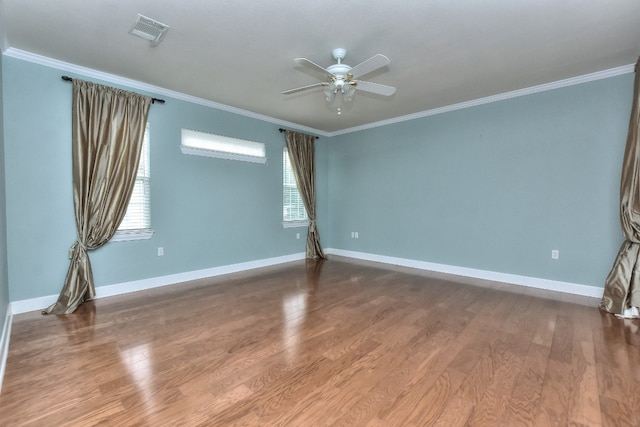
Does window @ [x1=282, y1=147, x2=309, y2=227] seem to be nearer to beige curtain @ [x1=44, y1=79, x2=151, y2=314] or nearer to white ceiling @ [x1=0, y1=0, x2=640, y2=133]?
white ceiling @ [x1=0, y1=0, x2=640, y2=133]


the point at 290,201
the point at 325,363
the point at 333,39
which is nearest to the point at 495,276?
the point at 325,363

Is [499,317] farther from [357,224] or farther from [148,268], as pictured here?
[148,268]

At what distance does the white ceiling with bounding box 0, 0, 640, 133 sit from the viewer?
91.0 inches

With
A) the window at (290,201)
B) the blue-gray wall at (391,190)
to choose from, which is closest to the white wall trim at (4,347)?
the blue-gray wall at (391,190)

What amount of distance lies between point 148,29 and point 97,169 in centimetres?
174

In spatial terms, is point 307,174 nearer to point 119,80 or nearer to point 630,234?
point 119,80

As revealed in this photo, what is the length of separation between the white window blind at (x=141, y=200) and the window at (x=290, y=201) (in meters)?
2.31

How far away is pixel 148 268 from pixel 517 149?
5242 millimetres

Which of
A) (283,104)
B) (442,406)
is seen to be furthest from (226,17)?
(442,406)

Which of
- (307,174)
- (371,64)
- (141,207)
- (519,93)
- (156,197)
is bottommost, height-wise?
(141,207)

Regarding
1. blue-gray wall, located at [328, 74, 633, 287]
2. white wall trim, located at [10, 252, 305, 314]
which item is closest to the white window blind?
white wall trim, located at [10, 252, 305, 314]

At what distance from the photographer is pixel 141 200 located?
390 centimetres

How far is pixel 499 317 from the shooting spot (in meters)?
3.01

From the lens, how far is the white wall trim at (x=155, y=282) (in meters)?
3.14
